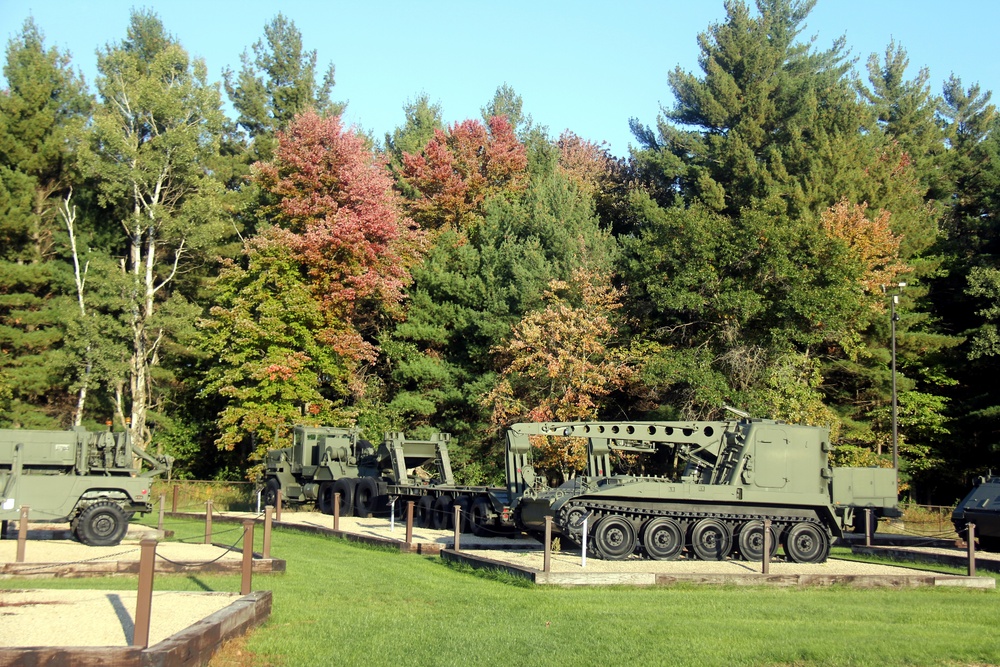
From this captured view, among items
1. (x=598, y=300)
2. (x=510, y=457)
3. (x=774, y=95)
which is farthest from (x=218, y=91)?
(x=510, y=457)

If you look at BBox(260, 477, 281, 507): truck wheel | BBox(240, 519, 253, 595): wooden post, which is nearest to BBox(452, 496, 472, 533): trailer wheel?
BBox(260, 477, 281, 507): truck wheel

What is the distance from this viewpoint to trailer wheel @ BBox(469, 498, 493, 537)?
25.1m

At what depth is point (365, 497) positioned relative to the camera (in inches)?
1201

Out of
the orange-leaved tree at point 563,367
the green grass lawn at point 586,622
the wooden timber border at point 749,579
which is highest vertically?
the orange-leaved tree at point 563,367

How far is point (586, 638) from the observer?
11.0 m

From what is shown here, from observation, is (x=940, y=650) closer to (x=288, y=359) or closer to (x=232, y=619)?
(x=232, y=619)

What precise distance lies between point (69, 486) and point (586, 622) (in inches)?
467

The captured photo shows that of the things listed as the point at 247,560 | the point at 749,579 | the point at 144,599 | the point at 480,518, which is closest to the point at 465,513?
the point at 480,518

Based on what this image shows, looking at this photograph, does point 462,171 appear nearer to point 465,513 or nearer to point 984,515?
point 465,513

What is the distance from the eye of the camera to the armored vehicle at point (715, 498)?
761 inches

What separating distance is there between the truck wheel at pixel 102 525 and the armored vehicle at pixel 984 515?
676 inches

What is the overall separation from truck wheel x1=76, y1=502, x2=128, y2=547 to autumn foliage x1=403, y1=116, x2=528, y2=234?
103 ft

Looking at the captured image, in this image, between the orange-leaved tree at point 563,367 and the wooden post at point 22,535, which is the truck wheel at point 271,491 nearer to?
the orange-leaved tree at point 563,367

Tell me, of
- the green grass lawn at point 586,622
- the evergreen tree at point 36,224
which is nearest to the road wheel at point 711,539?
the green grass lawn at point 586,622
